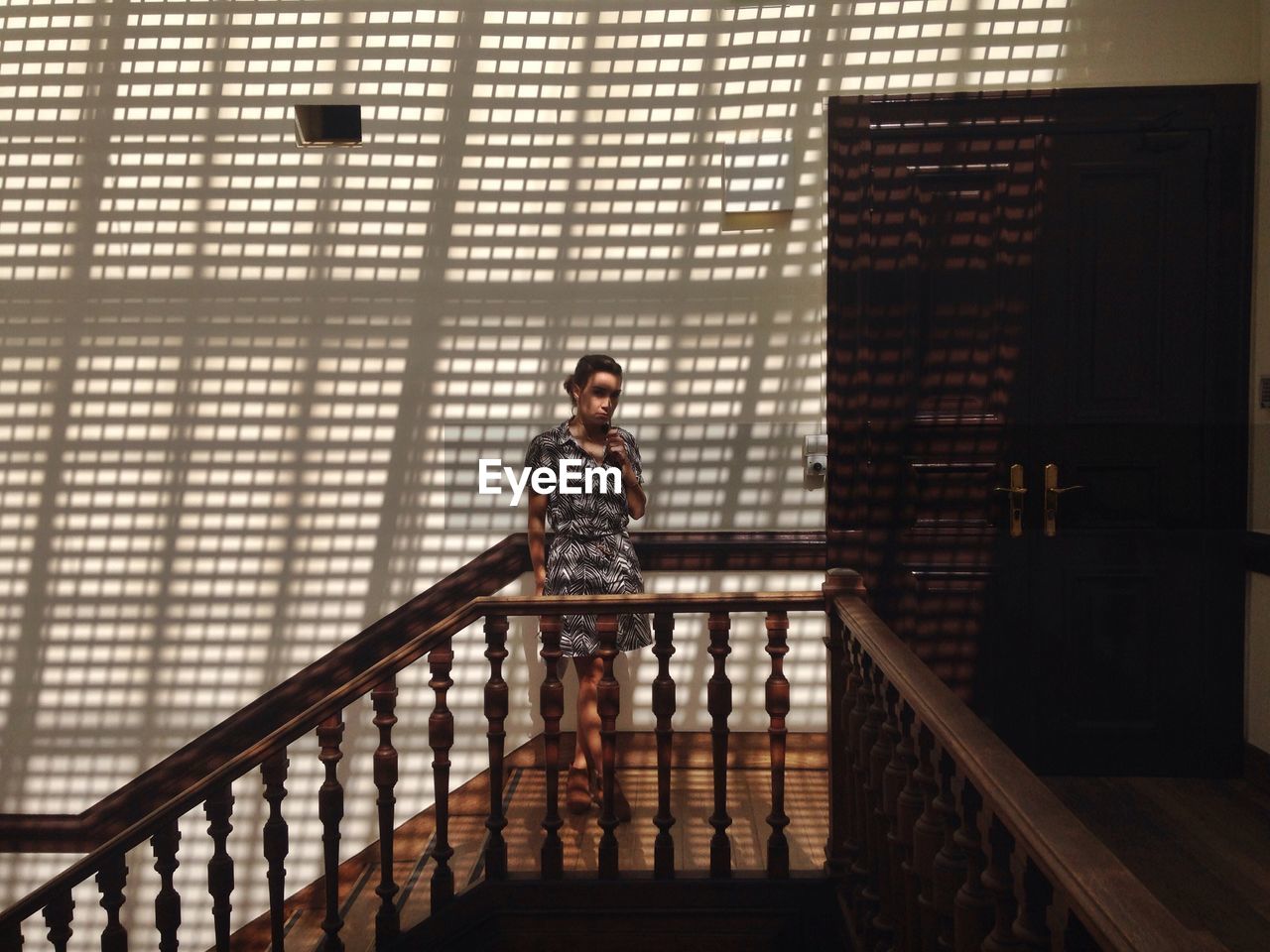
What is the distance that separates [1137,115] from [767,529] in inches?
82.0

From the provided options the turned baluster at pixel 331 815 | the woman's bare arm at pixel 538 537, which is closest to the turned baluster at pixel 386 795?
the turned baluster at pixel 331 815

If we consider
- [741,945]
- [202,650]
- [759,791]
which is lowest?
[741,945]

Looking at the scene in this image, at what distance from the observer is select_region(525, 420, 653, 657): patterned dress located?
3353 millimetres

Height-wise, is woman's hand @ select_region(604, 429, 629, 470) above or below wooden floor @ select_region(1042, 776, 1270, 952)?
above

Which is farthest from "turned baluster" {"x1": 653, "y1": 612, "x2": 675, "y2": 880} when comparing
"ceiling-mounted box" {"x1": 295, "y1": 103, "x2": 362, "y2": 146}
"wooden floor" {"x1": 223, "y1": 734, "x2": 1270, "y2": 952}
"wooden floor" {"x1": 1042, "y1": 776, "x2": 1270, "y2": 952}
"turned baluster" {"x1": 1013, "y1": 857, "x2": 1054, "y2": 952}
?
"ceiling-mounted box" {"x1": 295, "y1": 103, "x2": 362, "y2": 146}

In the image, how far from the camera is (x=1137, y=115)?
148 inches

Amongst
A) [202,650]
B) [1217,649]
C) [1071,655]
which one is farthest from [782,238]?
[202,650]

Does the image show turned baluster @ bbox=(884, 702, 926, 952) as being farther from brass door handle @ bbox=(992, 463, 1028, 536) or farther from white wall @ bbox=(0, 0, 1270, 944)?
brass door handle @ bbox=(992, 463, 1028, 536)

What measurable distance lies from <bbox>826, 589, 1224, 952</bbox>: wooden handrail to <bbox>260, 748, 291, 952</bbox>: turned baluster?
5.76 ft

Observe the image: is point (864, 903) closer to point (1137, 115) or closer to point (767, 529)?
point (767, 529)

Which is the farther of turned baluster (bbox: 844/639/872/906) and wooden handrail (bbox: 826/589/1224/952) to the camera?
turned baluster (bbox: 844/639/872/906)

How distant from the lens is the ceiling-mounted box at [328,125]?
3.89 metres

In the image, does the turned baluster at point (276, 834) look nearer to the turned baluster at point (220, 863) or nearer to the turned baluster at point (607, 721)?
the turned baluster at point (220, 863)

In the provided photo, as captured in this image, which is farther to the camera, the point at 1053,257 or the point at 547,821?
the point at 1053,257
